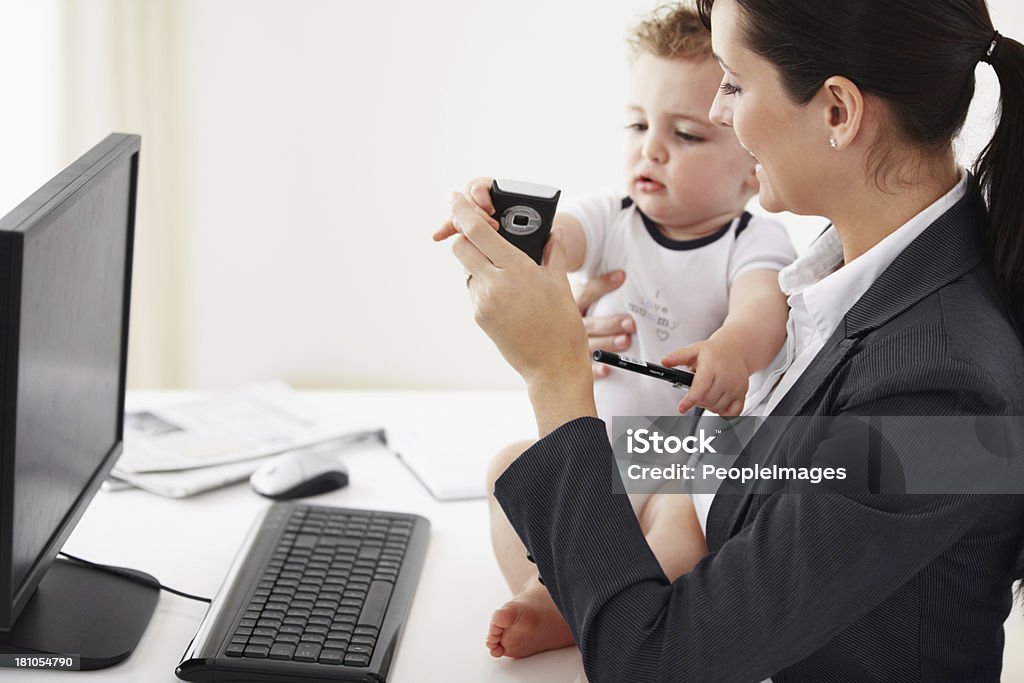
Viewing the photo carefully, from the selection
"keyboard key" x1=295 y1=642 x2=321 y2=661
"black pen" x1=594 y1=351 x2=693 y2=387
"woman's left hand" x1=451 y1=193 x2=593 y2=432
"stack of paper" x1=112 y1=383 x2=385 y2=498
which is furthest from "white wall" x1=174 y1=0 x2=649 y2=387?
"keyboard key" x1=295 y1=642 x2=321 y2=661

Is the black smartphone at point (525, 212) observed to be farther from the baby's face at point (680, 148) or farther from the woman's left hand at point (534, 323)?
the baby's face at point (680, 148)

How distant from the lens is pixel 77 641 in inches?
41.3

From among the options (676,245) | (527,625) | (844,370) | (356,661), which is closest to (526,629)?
(527,625)

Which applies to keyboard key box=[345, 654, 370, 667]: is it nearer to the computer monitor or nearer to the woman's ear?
the computer monitor

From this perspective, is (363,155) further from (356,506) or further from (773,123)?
(773,123)

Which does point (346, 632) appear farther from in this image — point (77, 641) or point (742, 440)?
point (742, 440)

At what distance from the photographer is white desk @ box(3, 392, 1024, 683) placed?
1.07 m

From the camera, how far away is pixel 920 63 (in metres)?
0.94

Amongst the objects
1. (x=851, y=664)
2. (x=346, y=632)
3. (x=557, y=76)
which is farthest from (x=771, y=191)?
(x=557, y=76)

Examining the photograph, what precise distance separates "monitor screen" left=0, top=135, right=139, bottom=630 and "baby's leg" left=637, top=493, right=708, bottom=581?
623 mm

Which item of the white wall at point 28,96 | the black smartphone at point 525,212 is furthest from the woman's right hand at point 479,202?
the white wall at point 28,96

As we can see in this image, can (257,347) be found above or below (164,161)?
below

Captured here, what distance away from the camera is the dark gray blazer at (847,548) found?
34.0 inches

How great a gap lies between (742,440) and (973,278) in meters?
0.32
